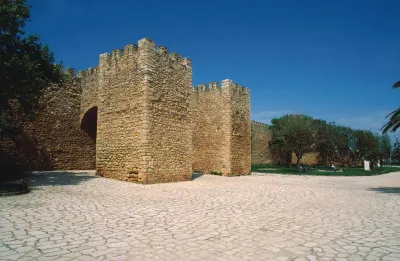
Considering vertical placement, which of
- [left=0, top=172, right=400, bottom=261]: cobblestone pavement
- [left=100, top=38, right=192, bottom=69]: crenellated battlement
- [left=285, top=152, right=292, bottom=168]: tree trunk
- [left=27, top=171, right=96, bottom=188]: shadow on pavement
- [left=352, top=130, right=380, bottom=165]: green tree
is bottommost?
[left=0, top=172, right=400, bottom=261]: cobblestone pavement

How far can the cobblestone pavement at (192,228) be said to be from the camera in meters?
4.25

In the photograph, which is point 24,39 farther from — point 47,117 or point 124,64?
point 47,117

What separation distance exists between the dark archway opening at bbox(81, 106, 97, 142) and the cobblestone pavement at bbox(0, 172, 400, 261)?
1080cm

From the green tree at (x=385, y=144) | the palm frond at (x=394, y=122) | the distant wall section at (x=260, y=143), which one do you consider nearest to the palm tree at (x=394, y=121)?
the palm frond at (x=394, y=122)

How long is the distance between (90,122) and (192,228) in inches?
656

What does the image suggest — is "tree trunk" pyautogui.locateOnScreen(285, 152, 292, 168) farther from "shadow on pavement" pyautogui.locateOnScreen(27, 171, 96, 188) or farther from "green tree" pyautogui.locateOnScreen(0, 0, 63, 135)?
"green tree" pyautogui.locateOnScreen(0, 0, 63, 135)

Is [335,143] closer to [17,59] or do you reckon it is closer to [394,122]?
[394,122]

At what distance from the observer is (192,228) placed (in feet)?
18.6

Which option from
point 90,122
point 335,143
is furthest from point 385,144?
point 90,122

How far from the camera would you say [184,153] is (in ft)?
49.4

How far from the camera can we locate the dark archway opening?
63.4ft

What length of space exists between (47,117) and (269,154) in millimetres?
32785

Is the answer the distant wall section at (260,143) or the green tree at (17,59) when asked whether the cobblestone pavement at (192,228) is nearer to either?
the green tree at (17,59)

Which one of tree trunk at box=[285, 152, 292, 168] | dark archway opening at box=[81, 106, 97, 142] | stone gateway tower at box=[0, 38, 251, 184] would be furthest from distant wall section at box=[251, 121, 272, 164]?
stone gateway tower at box=[0, 38, 251, 184]
